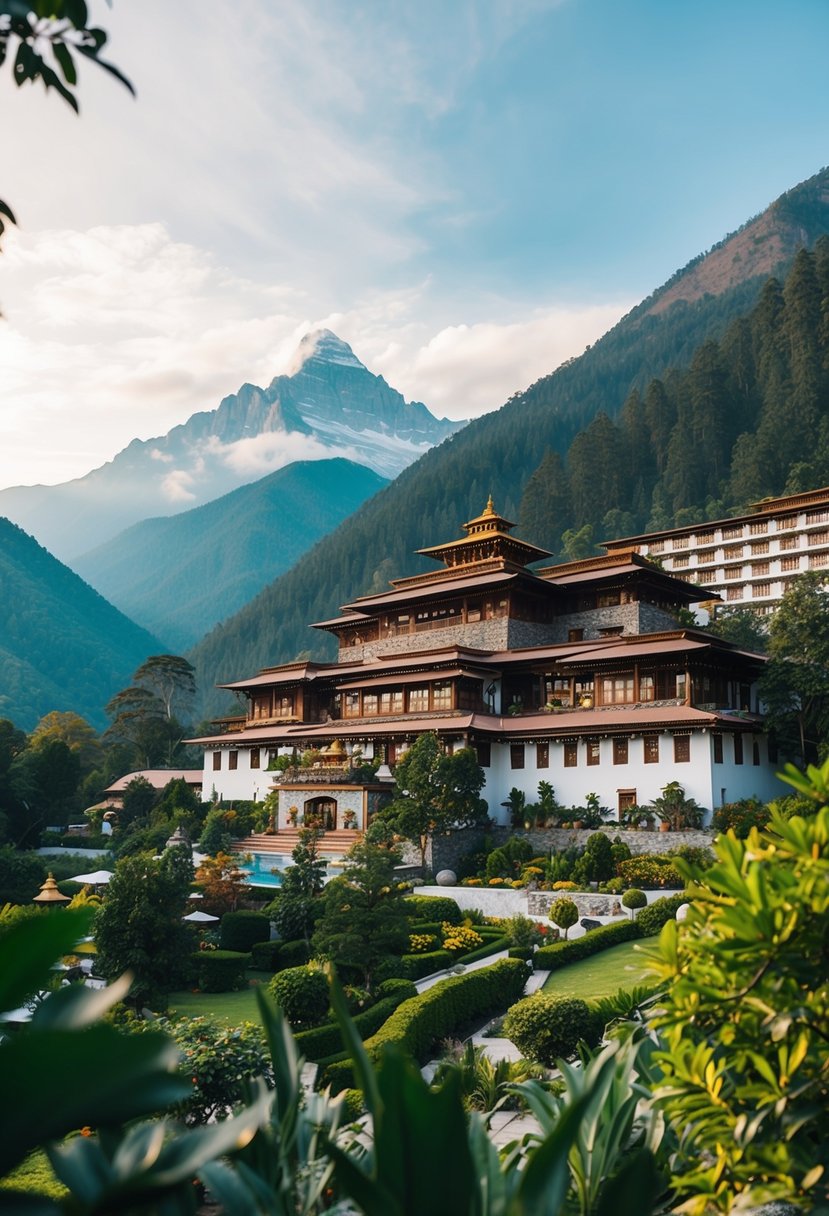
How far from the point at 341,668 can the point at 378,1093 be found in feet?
162

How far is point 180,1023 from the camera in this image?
1279 cm

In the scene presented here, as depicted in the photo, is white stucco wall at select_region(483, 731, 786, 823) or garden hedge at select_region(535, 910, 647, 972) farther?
white stucco wall at select_region(483, 731, 786, 823)

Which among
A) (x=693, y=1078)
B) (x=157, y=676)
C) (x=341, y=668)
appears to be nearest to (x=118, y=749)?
(x=157, y=676)

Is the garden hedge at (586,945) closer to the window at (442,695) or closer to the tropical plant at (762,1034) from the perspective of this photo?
the window at (442,695)

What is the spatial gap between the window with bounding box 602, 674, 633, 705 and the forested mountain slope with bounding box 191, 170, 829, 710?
43763 mm

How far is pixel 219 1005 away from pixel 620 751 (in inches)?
744

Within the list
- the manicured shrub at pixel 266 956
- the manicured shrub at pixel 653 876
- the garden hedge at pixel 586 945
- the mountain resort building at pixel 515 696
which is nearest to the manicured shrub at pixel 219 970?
the manicured shrub at pixel 266 956

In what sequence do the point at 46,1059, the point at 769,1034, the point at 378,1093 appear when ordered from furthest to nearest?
the point at 769,1034, the point at 378,1093, the point at 46,1059

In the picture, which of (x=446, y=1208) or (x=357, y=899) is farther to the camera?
(x=357, y=899)

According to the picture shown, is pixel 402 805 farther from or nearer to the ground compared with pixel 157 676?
nearer to the ground

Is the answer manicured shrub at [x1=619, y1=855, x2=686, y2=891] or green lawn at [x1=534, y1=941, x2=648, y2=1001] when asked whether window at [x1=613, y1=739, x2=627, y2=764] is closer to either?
manicured shrub at [x1=619, y1=855, x2=686, y2=891]

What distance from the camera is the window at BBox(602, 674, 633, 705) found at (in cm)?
3738

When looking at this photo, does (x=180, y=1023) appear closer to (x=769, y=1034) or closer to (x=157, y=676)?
(x=769, y=1034)

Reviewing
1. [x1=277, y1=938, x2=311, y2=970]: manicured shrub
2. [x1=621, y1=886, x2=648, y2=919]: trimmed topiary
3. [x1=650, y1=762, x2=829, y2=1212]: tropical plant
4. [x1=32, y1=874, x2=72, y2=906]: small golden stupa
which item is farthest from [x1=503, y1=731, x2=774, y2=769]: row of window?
[x1=650, y1=762, x2=829, y2=1212]: tropical plant
